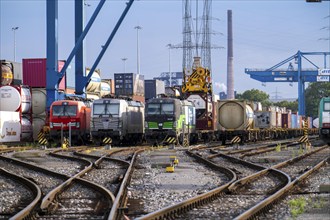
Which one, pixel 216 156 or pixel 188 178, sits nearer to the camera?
pixel 188 178

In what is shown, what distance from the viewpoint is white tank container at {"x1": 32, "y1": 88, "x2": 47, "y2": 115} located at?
43.4 metres

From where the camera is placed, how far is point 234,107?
41.9 m

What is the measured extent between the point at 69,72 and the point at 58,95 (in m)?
7.65

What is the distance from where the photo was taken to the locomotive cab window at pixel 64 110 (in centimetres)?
3745

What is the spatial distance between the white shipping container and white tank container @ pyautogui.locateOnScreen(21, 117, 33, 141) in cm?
53

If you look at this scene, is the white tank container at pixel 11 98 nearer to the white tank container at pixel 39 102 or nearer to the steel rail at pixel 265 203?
the white tank container at pixel 39 102

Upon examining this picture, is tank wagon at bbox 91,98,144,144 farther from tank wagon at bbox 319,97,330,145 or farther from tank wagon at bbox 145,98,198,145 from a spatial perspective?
tank wagon at bbox 319,97,330,145

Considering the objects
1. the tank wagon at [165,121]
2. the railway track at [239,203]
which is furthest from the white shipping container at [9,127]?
the railway track at [239,203]

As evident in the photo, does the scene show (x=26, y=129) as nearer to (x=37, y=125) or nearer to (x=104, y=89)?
(x=37, y=125)

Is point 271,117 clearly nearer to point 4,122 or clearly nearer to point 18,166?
point 4,122

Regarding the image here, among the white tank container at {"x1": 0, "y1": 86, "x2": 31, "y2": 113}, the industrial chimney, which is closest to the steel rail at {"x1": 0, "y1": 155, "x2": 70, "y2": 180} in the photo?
the white tank container at {"x1": 0, "y1": 86, "x2": 31, "y2": 113}

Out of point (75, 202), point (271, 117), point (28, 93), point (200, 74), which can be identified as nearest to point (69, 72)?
point (28, 93)

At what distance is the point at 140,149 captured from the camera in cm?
3066

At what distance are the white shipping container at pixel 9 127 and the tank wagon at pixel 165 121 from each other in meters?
7.84
